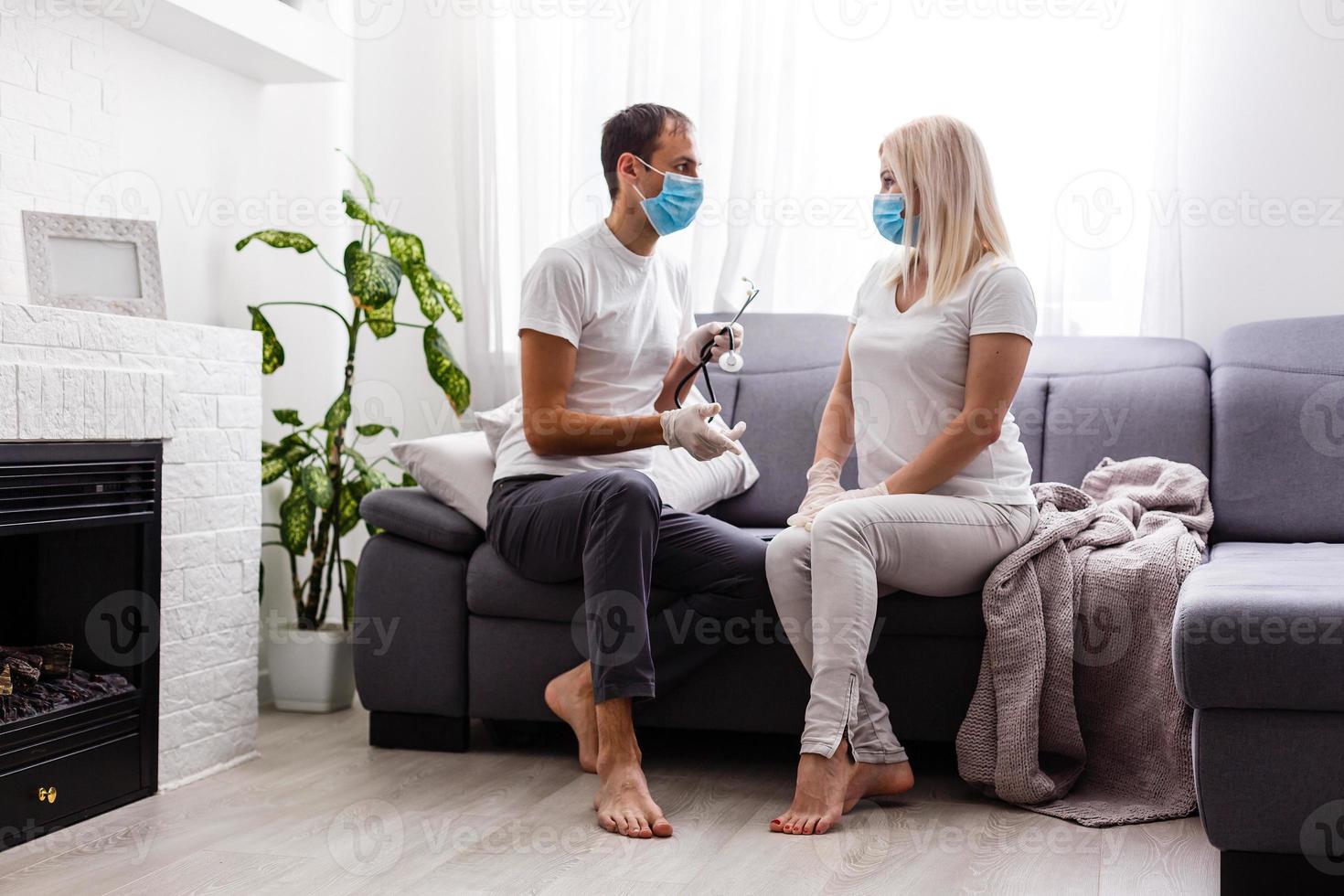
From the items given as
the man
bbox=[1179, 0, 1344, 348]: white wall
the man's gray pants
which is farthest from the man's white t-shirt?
bbox=[1179, 0, 1344, 348]: white wall

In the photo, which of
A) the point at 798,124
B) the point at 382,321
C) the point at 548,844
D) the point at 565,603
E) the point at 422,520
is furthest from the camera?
the point at 798,124

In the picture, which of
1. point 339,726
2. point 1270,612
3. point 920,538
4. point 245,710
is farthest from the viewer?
point 339,726

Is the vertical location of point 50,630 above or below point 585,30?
below

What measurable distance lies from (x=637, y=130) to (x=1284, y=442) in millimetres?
1420

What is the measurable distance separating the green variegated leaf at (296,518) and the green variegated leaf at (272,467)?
0.05 m

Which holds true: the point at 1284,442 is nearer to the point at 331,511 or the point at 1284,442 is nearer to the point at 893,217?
the point at 893,217

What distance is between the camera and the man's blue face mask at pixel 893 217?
2.24 metres

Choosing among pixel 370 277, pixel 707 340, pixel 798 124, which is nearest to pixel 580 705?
pixel 707 340

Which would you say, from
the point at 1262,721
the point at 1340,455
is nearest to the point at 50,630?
the point at 1262,721

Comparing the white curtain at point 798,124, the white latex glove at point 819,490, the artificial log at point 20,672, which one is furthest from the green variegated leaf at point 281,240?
the white latex glove at point 819,490

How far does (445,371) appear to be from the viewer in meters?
3.06

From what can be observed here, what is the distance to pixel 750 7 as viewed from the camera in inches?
126

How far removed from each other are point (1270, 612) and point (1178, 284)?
59.5 inches

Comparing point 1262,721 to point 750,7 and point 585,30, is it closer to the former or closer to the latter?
point 750,7
